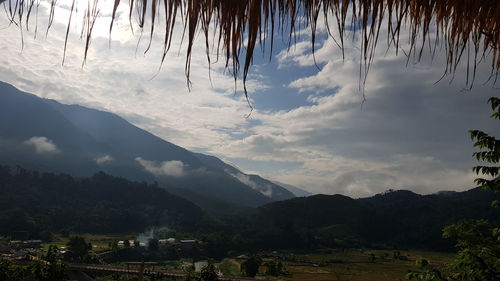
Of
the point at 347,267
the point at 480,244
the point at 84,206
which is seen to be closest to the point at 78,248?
the point at 347,267

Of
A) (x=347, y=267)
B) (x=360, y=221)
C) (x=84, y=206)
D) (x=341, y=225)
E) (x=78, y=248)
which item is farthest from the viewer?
(x=360, y=221)

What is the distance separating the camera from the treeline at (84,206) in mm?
108519

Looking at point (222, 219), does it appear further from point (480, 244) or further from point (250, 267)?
point (480, 244)

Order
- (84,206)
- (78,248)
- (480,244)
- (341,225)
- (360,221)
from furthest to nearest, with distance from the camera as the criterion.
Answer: (360,221) < (341,225) < (84,206) < (78,248) < (480,244)

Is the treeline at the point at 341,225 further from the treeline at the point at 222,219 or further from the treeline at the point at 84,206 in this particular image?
the treeline at the point at 84,206

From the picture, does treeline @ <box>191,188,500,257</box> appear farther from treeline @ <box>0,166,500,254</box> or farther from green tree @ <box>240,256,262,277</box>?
green tree @ <box>240,256,262,277</box>

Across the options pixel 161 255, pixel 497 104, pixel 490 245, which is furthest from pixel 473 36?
pixel 161 255

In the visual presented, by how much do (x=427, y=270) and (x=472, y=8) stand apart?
389 cm

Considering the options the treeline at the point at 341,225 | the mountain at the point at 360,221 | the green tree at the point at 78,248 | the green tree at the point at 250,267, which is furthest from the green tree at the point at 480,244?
the mountain at the point at 360,221

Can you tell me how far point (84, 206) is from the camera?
13675 centimetres

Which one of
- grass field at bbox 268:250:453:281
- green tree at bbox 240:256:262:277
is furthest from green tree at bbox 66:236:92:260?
grass field at bbox 268:250:453:281

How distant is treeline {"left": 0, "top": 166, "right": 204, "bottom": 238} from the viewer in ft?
356

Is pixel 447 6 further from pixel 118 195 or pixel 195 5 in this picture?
pixel 118 195

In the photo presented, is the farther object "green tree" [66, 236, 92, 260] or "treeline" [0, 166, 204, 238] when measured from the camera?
"treeline" [0, 166, 204, 238]
